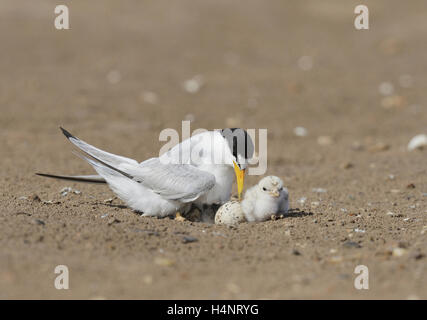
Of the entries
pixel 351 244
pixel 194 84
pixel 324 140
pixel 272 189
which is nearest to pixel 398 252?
pixel 351 244

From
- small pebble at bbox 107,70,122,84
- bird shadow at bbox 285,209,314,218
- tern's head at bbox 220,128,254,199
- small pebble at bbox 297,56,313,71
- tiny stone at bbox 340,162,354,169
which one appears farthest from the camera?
small pebble at bbox 297,56,313,71

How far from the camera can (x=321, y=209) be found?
5.40 meters

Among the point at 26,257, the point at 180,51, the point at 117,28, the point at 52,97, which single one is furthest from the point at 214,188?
the point at 117,28

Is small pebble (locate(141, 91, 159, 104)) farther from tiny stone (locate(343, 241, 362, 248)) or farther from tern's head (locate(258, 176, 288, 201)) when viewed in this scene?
tiny stone (locate(343, 241, 362, 248))

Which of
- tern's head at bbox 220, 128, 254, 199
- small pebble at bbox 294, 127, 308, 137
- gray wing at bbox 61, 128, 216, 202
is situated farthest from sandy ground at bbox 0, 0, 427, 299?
tern's head at bbox 220, 128, 254, 199

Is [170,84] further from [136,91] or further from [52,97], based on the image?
[52,97]

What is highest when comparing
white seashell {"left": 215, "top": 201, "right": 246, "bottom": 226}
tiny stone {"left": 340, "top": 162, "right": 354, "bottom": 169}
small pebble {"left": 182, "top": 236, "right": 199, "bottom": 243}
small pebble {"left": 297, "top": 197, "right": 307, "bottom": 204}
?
tiny stone {"left": 340, "top": 162, "right": 354, "bottom": 169}

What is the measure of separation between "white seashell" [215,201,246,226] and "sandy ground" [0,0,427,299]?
5.9 inches

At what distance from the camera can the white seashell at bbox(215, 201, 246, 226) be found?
4.89 metres

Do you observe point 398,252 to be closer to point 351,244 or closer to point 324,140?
point 351,244

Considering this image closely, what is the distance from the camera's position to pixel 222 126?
8945mm

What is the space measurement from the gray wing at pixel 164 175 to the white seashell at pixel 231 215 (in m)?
0.20

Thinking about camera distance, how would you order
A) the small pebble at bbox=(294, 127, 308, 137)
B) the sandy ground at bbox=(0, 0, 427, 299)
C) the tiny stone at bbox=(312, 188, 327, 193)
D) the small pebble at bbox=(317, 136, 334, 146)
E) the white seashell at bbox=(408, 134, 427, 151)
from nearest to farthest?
the sandy ground at bbox=(0, 0, 427, 299) < the tiny stone at bbox=(312, 188, 327, 193) < the white seashell at bbox=(408, 134, 427, 151) < the small pebble at bbox=(317, 136, 334, 146) < the small pebble at bbox=(294, 127, 308, 137)

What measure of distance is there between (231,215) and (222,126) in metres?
4.14
